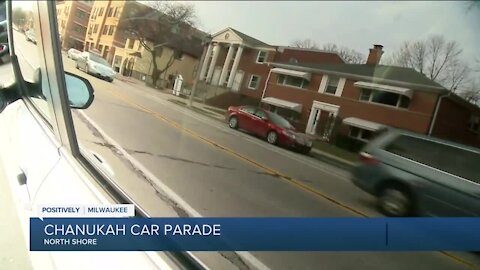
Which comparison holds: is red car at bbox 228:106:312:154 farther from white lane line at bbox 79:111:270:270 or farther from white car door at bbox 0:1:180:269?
white car door at bbox 0:1:180:269

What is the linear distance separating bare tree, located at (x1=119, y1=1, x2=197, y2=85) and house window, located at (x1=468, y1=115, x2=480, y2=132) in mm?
894

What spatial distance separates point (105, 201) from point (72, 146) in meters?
0.53

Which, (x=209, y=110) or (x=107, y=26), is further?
(x=107, y=26)

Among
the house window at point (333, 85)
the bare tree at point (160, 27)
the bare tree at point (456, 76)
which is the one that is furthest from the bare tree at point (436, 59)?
the bare tree at point (160, 27)

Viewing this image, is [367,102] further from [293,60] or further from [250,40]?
[250,40]

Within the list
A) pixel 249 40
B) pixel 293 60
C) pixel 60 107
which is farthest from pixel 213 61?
pixel 60 107

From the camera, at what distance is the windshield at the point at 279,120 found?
3.91 ft

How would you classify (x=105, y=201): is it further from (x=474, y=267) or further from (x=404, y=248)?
(x=474, y=267)

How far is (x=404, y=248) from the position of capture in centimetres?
105

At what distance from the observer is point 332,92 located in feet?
3.62

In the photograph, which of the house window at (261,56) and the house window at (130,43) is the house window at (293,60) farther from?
the house window at (130,43)

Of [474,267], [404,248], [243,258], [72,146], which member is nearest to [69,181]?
[72,146]

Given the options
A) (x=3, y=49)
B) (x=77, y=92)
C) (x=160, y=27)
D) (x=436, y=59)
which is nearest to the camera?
(x=436, y=59)

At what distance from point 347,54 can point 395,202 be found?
0.42m
